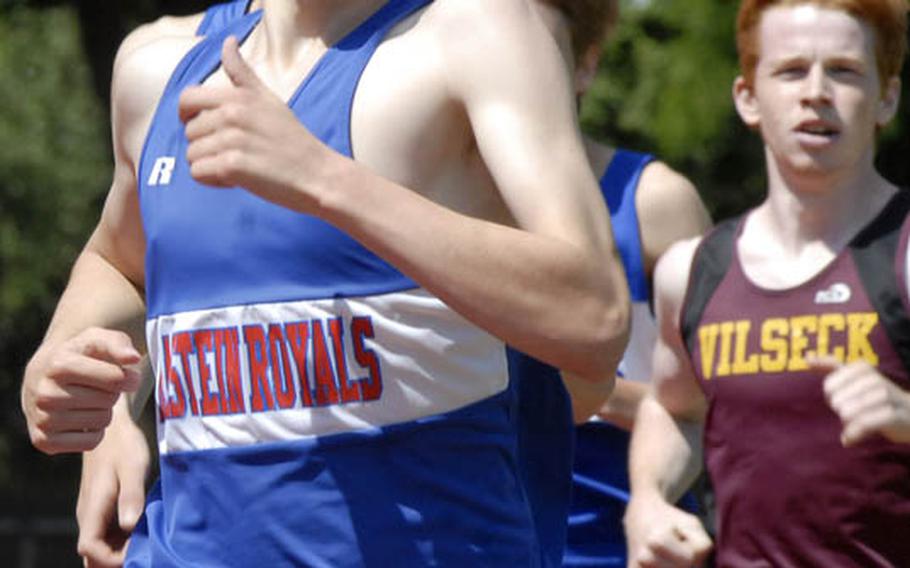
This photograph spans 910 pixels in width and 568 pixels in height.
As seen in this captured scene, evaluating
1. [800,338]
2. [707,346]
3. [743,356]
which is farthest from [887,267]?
[707,346]

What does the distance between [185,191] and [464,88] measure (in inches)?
16.4

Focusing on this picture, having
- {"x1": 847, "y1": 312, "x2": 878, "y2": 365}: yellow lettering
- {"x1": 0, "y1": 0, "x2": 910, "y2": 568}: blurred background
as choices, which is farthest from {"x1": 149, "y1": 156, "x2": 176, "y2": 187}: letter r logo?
{"x1": 0, "y1": 0, "x2": 910, "y2": 568}: blurred background

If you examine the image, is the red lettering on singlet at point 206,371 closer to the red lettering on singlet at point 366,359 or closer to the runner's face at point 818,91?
the red lettering on singlet at point 366,359

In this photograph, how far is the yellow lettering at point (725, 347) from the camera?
4.59 meters

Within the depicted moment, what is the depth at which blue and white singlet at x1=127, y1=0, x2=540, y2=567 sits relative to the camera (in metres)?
2.82

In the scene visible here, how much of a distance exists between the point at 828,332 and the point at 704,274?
0.42 m

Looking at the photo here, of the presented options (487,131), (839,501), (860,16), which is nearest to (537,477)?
(487,131)

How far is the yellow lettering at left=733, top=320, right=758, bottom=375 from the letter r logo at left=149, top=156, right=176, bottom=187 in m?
1.82

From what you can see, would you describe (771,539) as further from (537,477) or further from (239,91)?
(239,91)

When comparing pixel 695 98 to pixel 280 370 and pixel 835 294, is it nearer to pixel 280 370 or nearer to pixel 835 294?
pixel 835 294

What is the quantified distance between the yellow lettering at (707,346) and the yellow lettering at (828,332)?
0.28 meters

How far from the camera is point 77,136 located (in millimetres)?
34094

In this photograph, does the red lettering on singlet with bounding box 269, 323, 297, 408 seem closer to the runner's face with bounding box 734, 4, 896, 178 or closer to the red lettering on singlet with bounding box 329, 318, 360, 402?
the red lettering on singlet with bounding box 329, 318, 360, 402

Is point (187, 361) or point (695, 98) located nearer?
point (187, 361)
